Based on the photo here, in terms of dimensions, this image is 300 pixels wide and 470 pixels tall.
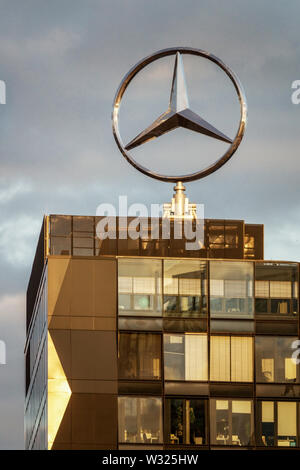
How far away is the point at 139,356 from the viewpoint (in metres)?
105

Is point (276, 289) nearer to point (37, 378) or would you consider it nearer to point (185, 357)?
point (185, 357)

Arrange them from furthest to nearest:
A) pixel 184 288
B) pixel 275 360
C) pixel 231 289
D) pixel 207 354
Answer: pixel 231 289 < pixel 275 360 < pixel 184 288 < pixel 207 354

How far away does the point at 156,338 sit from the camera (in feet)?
346

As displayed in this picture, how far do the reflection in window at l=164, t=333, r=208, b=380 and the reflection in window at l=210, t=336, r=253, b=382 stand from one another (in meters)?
0.56

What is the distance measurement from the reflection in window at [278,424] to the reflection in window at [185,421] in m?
3.40

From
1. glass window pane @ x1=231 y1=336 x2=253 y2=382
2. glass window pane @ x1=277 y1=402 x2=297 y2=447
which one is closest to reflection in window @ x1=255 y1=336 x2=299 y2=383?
glass window pane @ x1=231 y1=336 x2=253 y2=382

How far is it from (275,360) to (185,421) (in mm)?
6272

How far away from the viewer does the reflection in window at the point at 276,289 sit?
10681cm

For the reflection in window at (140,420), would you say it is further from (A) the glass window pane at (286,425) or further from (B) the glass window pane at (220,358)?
(A) the glass window pane at (286,425)

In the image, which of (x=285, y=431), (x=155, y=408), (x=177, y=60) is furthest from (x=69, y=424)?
(x=177, y=60)

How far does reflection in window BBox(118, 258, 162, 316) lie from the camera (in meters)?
106

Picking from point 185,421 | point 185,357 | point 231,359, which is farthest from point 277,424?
point 185,357

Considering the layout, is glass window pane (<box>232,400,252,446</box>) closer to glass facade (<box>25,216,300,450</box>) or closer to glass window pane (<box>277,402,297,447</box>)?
glass facade (<box>25,216,300,450</box>)

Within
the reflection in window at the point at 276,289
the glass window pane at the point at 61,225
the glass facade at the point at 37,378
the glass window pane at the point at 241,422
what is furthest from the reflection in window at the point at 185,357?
the glass window pane at the point at 61,225
